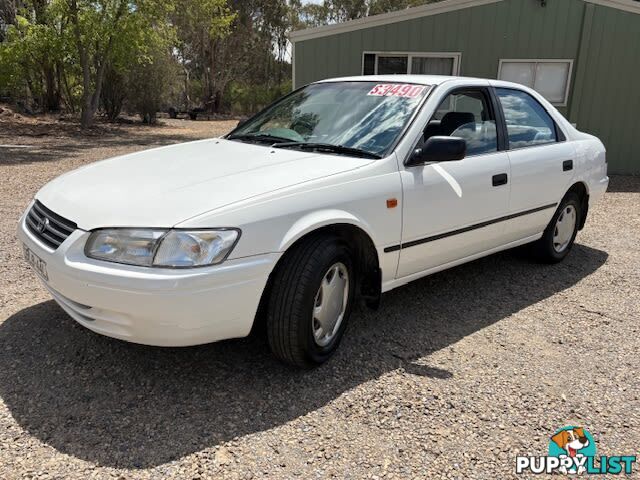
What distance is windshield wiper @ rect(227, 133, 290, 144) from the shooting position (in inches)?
148

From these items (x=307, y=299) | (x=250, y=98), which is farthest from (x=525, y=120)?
(x=250, y=98)

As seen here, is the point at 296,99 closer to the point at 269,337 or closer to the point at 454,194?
the point at 454,194

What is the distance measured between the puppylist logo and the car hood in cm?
174

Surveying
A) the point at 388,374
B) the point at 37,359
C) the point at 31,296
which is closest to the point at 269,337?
the point at 388,374

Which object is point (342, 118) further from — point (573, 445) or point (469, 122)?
point (573, 445)

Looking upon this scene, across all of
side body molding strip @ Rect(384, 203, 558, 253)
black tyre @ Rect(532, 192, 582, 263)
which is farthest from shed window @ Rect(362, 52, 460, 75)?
side body molding strip @ Rect(384, 203, 558, 253)

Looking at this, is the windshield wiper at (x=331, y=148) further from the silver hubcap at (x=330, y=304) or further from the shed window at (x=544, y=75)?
the shed window at (x=544, y=75)

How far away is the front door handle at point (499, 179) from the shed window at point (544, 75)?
25.2 feet

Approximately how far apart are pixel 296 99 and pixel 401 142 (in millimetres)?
1249

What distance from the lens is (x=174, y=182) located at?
9.62ft

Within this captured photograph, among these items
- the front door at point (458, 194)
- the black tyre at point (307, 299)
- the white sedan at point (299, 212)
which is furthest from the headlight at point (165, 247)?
the front door at point (458, 194)

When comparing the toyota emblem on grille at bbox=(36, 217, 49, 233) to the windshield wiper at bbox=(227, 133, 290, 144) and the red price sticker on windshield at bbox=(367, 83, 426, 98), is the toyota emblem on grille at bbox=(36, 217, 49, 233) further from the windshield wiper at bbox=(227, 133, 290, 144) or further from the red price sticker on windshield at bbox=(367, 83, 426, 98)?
the red price sticker on windshield at bbox=(367, 83, 426, 98)

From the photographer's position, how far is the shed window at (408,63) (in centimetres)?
1084

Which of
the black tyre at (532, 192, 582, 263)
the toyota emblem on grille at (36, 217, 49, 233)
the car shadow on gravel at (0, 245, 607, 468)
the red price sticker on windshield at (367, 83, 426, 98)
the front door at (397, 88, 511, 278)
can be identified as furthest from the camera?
the black tyre at (532, 192, 582, 263)
